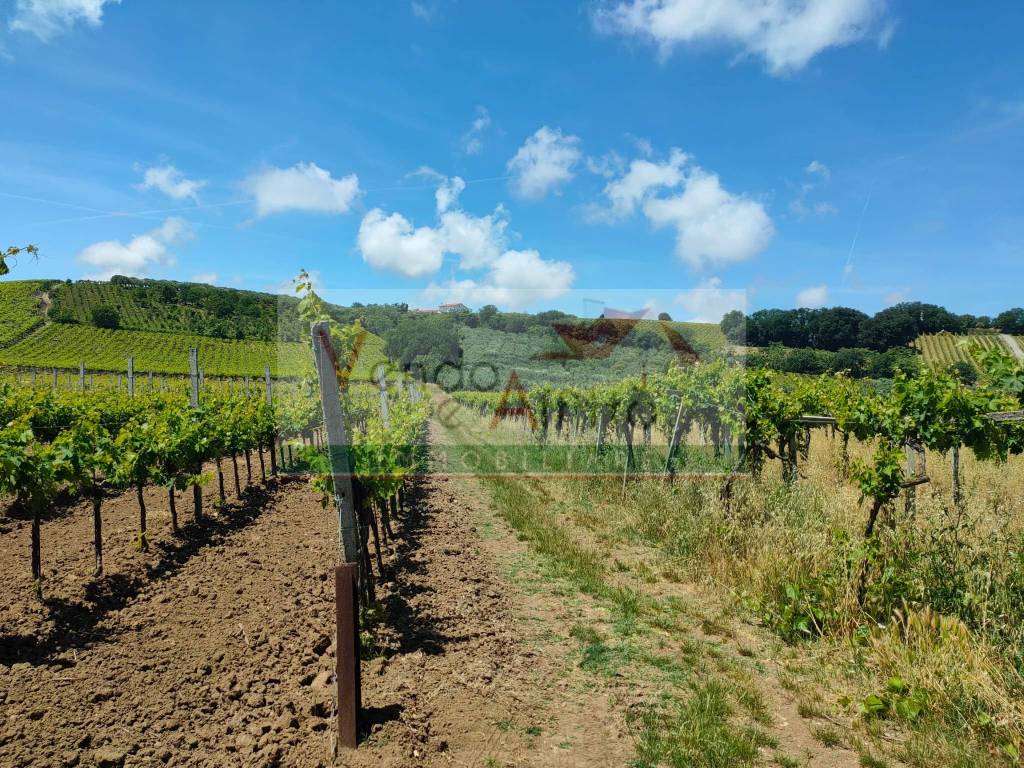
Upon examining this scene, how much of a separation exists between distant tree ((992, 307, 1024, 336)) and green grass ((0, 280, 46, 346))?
70369 mm

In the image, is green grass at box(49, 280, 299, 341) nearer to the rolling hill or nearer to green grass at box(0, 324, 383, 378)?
the rolling hill

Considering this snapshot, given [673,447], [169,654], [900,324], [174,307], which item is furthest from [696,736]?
[174,307]

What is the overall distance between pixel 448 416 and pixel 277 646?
28945 mm

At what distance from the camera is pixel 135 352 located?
5219 centimetres

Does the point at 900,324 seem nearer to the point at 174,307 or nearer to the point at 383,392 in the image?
the point at 383,392

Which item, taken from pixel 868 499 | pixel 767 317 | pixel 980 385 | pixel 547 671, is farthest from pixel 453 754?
pixel 767 317

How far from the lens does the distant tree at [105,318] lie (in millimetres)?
58438

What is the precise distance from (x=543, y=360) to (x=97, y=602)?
18.6 meters

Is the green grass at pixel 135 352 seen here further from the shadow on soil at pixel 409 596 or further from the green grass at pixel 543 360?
the shadow on soil at pixel 409 596

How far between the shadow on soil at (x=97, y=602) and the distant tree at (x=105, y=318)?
205ft

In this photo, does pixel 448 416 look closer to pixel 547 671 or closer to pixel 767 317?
pixel 767 317

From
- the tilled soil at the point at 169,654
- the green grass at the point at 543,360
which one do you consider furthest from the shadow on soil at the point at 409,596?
the green grass at the point at 543,360

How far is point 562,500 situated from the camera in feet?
32.1

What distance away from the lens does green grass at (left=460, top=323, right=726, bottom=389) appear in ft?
59.2
